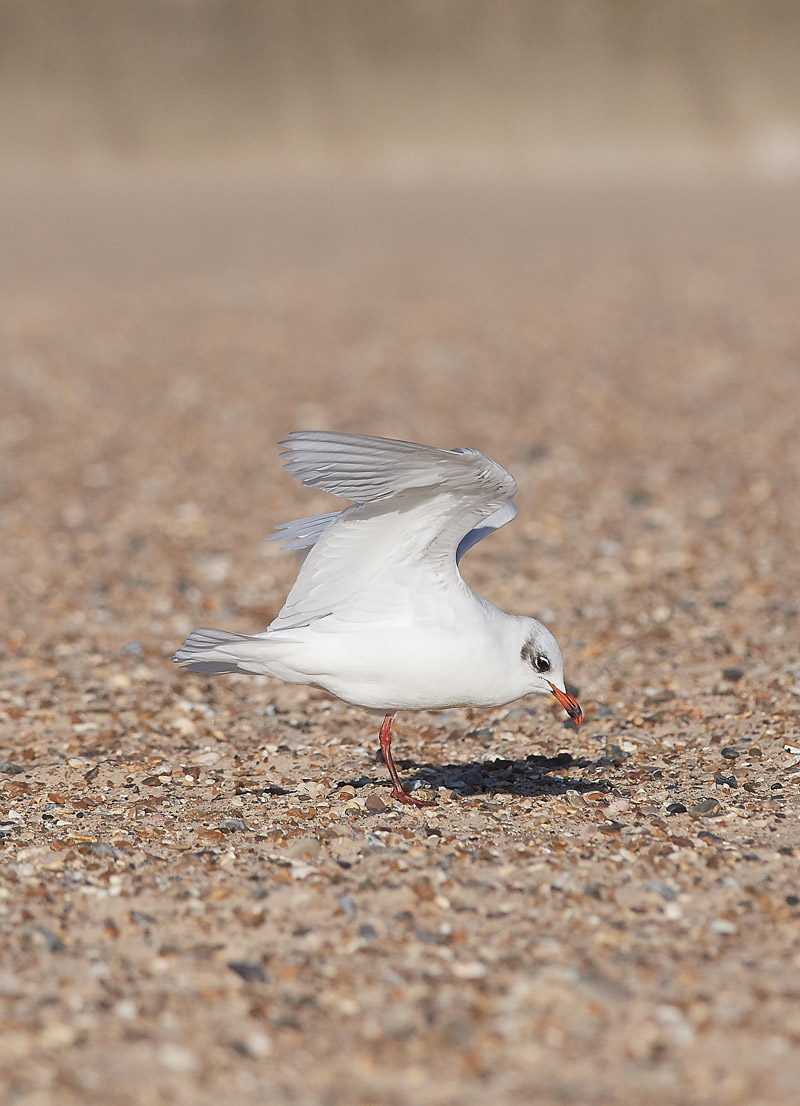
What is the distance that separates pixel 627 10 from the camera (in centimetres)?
6675

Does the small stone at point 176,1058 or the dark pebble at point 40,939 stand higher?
the dark pebble at point 40,939

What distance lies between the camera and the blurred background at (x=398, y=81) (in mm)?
60688

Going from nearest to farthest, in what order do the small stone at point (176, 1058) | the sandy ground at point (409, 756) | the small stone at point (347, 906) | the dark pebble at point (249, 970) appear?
the small stone at point (176, 1058) < the sandy ground at point (409, 756) < the dark pebble at point (249, 970) < the small stone at point (347, 906)

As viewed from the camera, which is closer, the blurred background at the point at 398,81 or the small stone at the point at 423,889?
the small stone at the point at 423,889

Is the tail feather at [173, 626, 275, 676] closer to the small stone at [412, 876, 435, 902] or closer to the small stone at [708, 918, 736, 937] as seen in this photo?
the small stone at [412, 876, 435, 902]

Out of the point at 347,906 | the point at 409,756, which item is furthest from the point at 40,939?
the point at 409,756

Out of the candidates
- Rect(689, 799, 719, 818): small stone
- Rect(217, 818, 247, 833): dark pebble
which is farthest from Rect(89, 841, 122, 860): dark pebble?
Rect(689, 799, 719, 818): small stone

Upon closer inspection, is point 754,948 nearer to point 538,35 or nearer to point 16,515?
point 16,515

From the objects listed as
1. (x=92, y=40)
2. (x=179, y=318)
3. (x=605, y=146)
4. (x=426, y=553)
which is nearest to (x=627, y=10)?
(x=605, y=146)

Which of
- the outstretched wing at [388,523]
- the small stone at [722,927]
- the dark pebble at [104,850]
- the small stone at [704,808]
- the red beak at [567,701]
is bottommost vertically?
the dark pebble at [104,850]

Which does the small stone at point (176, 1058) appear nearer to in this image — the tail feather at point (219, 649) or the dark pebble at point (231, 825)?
the dark pebble at point (231, 825)

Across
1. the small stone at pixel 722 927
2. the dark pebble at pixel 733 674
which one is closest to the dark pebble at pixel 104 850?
the small stone at pixel 722 927

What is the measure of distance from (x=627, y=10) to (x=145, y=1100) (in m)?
70.5

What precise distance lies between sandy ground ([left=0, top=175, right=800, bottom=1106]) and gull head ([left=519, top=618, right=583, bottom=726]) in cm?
50
